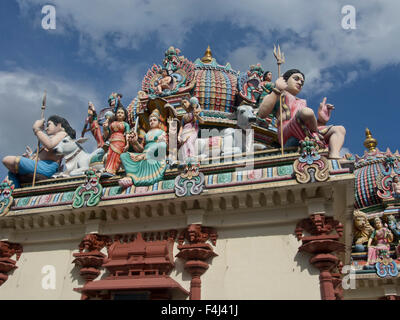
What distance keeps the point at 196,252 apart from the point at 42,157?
7.81 meters

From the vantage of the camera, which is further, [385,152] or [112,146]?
[385,152]

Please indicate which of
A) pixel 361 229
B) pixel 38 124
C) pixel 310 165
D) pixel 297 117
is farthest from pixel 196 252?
pixel 361 229

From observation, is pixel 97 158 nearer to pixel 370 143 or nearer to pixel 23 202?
pixel 23 202

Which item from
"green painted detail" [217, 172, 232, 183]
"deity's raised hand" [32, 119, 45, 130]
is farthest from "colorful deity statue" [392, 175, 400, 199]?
"deity's raised hand" [32, 119, 45, 130]

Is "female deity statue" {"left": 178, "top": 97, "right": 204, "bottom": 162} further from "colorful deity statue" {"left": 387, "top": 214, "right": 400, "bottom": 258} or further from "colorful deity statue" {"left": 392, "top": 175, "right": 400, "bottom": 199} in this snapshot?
"colorful deity statue" {"left": 392, "top": 175, "right": 400, "bottom": 199}

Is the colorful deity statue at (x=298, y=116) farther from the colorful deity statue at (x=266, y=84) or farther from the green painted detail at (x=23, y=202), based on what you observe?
the green painted detail at (x=23, y=202)

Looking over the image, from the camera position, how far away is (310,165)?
1105 centimetres

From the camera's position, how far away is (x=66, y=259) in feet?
43.2

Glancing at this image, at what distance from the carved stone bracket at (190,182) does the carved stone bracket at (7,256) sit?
19.8 ft

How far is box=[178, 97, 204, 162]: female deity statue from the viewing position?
1409 cm
